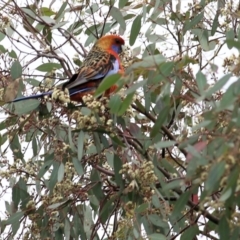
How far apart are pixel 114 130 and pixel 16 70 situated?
0.52 meters

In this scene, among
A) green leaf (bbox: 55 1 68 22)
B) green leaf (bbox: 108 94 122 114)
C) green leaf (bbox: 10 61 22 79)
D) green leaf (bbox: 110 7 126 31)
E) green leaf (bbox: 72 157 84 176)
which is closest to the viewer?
green leaf (bbox: 108 94 122 114)

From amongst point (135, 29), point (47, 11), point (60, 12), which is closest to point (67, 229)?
point (135, 29)

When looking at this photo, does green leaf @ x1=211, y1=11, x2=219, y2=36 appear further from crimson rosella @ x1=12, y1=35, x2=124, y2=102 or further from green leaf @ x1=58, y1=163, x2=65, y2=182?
green leaf @ x1=58, y1=163, x2=65, y2=182

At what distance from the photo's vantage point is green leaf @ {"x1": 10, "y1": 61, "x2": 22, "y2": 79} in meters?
2.98

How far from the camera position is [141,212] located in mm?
2584

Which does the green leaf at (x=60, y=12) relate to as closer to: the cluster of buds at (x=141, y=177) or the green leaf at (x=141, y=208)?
the cluster of buds at (x=141, y=177)

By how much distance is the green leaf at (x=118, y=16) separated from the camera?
3191 mm

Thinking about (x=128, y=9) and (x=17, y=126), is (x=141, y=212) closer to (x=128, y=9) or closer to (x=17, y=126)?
(x=17, y=126)

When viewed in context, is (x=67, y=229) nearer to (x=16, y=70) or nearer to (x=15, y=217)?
(x=15, y=217)

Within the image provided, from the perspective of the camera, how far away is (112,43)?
3939 mm

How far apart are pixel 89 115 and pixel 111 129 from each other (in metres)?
0.14

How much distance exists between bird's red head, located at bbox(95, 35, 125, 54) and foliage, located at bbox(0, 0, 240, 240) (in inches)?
12.1

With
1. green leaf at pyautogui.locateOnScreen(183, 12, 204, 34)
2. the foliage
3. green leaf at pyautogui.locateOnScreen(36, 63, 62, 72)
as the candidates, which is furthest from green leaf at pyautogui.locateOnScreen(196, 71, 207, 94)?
green leaf at pyautogui.locateOnScreen(36, 63, 62, 72)

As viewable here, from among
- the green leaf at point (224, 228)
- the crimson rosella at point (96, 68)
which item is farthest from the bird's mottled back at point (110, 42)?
the green leaf at point (224, 228)
